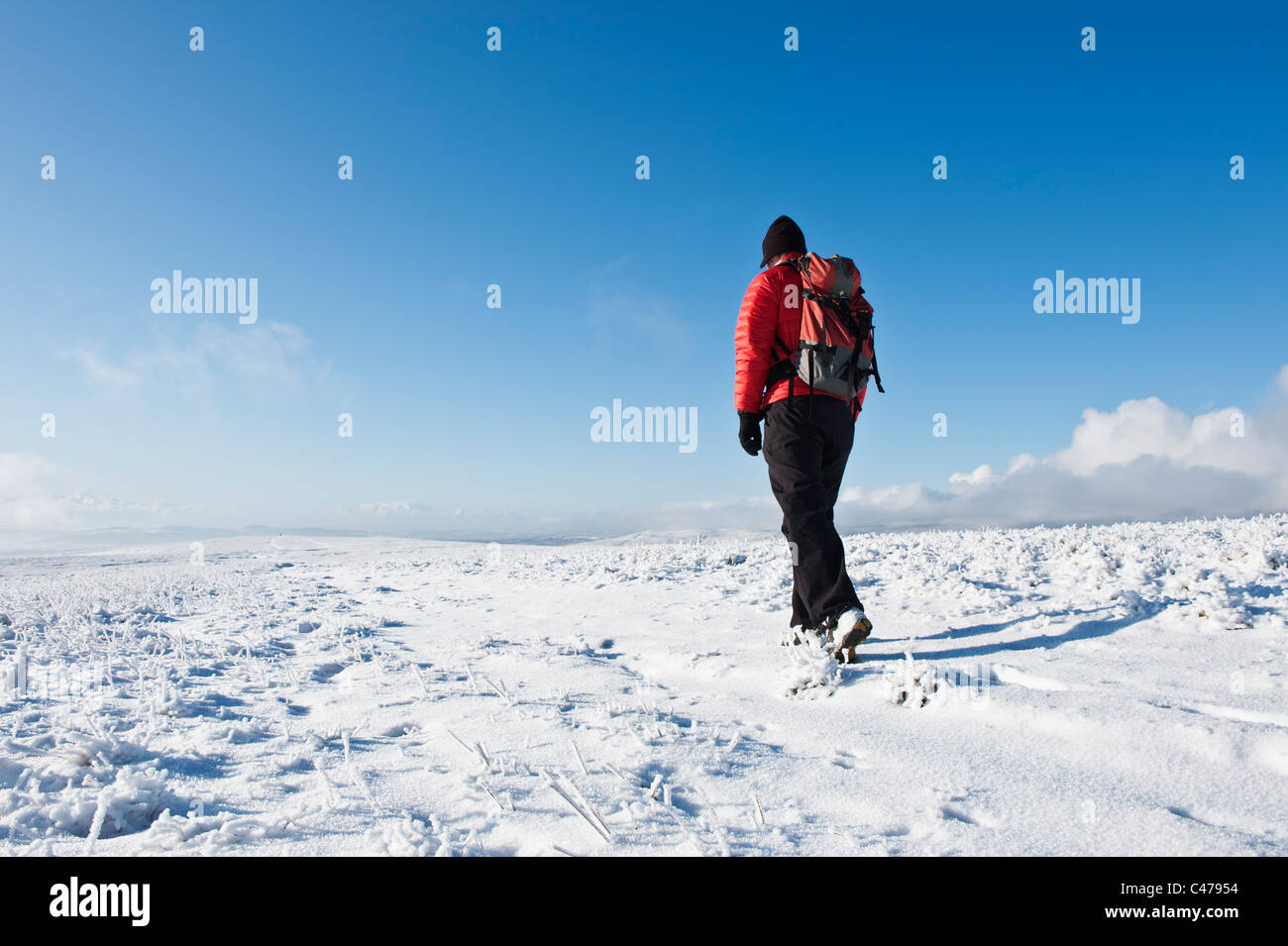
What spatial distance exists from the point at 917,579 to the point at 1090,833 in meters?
5.10

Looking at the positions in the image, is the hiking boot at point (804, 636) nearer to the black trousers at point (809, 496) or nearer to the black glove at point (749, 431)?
the black trousers at point (809, 496)

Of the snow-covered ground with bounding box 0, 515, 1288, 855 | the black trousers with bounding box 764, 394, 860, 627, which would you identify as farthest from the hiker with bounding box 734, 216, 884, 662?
the snow-covered ground with bounding box 0, 515, 1288, 855

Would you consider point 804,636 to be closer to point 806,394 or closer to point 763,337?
point 806,394

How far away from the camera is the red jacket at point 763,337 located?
15.0 ft

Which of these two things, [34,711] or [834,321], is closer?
[34,711]

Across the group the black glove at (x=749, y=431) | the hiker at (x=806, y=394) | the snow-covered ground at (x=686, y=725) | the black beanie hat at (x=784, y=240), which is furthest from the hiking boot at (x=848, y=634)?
the black beanie hat at (x=784, y=240)

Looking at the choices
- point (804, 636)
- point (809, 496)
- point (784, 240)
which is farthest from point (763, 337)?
point (804, 636)

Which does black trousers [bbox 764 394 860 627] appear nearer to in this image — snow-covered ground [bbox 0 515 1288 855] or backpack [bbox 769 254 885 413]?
backpack [bbox 769 254 885 413]

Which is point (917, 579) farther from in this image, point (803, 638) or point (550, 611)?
point (550, 611)

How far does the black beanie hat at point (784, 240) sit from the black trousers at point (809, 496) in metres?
1.32

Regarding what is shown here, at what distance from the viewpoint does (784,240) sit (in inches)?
195

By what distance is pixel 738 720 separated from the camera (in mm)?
3322

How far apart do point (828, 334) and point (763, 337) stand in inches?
18.7

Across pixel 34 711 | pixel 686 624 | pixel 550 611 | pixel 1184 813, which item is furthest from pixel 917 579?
pixel 34 711
